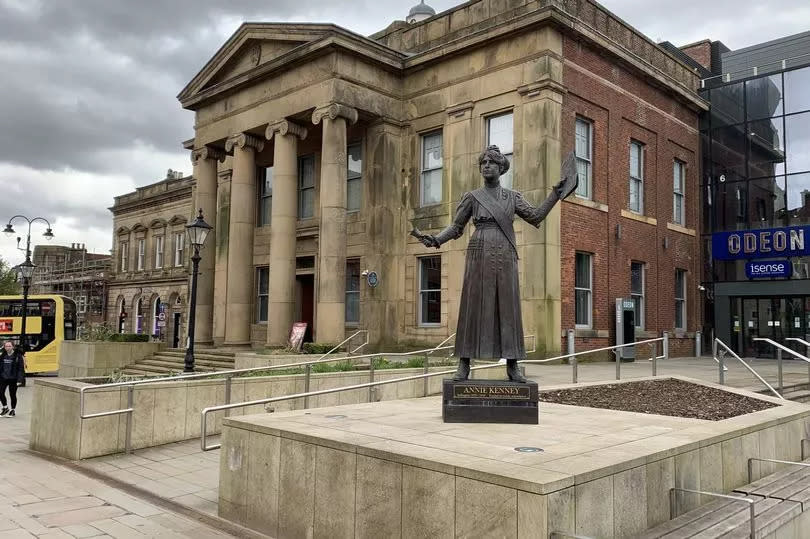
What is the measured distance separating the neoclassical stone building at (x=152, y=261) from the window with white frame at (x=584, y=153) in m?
30.8

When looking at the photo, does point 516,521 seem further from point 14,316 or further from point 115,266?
point 115,266

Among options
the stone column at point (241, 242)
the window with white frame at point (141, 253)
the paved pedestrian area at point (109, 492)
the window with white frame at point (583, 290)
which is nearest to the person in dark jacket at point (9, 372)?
the paved pedestrian area at point (109, 492)

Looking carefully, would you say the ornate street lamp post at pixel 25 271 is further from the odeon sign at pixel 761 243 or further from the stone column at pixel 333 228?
the odeon sign at pixel 761 243

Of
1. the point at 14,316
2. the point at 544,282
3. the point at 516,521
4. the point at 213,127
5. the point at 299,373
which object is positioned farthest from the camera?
the point at 14,316

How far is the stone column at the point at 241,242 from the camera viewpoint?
24.7m

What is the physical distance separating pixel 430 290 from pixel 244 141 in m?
8.92

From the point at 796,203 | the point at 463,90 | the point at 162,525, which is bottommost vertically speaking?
the point at 162,525

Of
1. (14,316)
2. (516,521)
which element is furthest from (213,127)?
(516,521)

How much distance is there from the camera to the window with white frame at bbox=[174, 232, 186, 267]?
159ft

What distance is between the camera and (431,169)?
23141mm

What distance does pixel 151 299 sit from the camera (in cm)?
5119

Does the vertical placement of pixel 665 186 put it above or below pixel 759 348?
above

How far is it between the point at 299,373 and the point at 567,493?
9514mm

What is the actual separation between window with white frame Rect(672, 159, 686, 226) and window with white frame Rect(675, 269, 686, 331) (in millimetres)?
1981
